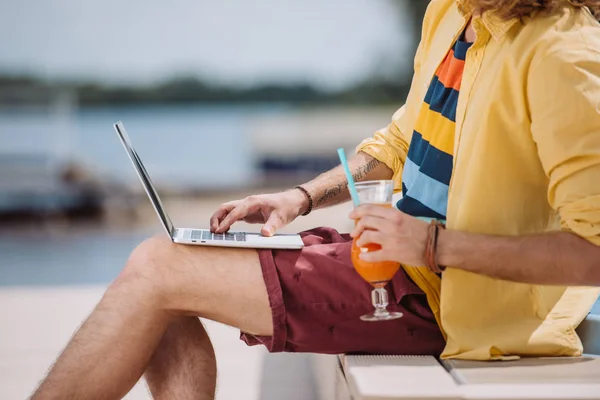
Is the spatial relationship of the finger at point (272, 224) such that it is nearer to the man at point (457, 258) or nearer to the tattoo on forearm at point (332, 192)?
the man at point (457, 258)

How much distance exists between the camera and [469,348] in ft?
5.16

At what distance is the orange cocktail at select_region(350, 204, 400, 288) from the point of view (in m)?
1.54

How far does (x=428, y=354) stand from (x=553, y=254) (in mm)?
372

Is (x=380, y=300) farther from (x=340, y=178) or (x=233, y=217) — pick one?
(x=340, y=178)

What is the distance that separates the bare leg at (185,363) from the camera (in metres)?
1.81

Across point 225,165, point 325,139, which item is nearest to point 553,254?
point 325,139

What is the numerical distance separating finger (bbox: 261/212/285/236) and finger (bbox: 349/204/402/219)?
0.35 m

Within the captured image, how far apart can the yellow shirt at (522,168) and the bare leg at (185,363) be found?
496 millimetres

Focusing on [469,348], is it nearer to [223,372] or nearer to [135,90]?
[223,372]

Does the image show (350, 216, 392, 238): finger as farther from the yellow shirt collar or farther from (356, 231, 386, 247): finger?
the yellow shirt collar

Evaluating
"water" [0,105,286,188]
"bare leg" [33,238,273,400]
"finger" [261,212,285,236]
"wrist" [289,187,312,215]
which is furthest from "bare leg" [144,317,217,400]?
"water" [0,105,286,188]

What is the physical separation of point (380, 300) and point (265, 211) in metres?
0.46

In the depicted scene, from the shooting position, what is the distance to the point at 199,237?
1721 millimetres

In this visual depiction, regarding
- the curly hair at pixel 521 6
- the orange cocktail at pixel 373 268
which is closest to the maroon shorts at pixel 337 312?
the orange cocktail at pixel 373 268
